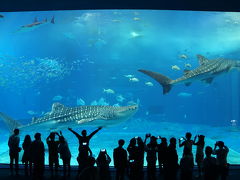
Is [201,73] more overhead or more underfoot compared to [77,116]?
more overhead

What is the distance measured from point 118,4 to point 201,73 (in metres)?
3.38

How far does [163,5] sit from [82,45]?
41.7 m

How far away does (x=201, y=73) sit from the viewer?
317 inches

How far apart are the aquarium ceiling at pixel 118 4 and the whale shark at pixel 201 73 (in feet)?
5.83

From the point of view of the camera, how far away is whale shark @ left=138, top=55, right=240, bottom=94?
26.2 feet

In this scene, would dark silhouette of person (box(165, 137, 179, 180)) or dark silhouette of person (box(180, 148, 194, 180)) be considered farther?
dark silhouette of person (box(165, 137, 179, 180))

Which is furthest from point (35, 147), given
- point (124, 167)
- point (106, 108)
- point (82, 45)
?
point (82, 45)

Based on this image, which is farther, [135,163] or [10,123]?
[10,123]

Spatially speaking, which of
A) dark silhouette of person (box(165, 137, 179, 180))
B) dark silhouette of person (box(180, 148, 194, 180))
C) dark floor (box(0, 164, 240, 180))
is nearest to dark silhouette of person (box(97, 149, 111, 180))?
dark silhouette of person (box(165, 137, 179, 180))

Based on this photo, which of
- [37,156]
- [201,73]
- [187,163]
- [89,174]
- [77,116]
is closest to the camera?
[89,174]

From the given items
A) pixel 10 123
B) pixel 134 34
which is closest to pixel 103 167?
pixel 10 123

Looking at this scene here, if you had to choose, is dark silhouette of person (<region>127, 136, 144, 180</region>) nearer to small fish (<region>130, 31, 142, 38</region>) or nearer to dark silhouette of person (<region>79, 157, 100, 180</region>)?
dark silhouette of person (<region>79, 157, 100, 180</region>)

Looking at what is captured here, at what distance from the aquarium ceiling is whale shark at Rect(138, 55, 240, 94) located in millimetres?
1778

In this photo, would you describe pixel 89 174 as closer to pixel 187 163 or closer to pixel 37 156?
pixel 187 163
